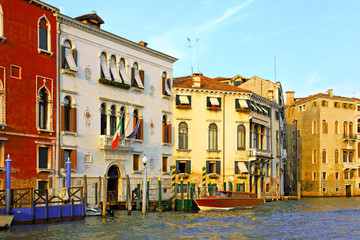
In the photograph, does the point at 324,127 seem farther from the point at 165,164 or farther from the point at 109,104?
the point at 109,104

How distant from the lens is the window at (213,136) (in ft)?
122

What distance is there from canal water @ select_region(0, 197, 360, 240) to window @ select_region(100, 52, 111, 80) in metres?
7.38

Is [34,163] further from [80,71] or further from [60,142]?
[80,71]

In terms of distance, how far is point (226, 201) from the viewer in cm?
3070

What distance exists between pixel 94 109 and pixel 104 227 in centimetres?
894

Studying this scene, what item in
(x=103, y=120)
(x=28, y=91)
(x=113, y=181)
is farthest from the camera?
(x=113, y=181)

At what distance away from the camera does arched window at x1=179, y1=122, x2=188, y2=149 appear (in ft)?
118

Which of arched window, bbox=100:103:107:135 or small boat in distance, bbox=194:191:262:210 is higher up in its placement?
arched window, bbox=100:103:107:135

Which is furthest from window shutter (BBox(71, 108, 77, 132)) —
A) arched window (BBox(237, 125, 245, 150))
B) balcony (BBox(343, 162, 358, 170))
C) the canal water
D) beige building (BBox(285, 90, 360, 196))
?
balcony (BBox(343, 162, 358, 170))

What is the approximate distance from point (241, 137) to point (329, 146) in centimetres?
1898

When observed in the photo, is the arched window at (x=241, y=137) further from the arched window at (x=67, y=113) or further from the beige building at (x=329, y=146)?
the beige building at (x=329, y=146)

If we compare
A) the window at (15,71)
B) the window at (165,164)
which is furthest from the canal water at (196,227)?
the window at (15,71)

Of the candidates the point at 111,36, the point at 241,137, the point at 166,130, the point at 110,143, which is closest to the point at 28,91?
the point at 110,143

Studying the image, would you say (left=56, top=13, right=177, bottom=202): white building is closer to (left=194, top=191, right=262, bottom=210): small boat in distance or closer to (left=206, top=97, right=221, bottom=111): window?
(left=206, top=97, right=221, bottom=111): window
